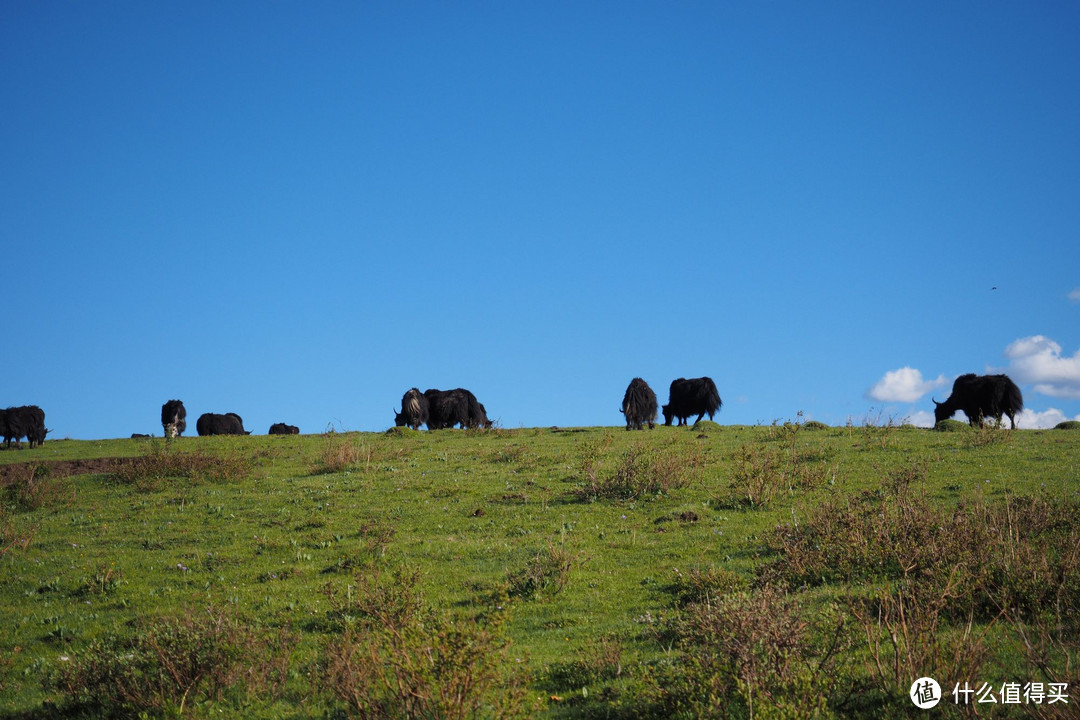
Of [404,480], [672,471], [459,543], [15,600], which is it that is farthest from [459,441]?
[15,600]

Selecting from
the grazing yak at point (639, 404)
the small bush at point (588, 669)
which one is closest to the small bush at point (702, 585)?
the small bush at point (588, 669)

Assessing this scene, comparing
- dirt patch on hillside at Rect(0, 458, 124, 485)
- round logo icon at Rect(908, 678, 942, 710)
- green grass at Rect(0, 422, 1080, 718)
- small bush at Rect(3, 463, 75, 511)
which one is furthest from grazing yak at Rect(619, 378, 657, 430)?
round logo icon at Rect(908, 678, 942, 710)

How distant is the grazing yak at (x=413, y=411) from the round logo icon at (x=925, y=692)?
34.4 metres

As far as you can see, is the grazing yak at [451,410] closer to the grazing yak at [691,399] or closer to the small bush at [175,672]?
the grazing yak at [691,399]

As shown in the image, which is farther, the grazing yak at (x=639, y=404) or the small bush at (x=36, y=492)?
the grazing yak at (x=639, y=404)

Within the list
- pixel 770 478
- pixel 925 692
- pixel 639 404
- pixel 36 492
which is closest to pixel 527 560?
pixel 770 478

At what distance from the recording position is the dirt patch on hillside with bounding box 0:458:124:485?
2239 cm

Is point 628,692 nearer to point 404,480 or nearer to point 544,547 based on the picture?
point 544,547

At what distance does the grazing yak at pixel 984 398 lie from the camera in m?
34.5

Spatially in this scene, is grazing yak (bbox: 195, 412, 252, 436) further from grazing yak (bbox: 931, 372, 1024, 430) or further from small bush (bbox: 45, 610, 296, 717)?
small bush (bbox: 45, 610, 296, 717)

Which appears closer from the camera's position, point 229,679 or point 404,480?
point 229,679

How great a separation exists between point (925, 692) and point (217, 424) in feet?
170

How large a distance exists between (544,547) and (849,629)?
593 cm

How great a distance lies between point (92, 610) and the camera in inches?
478
